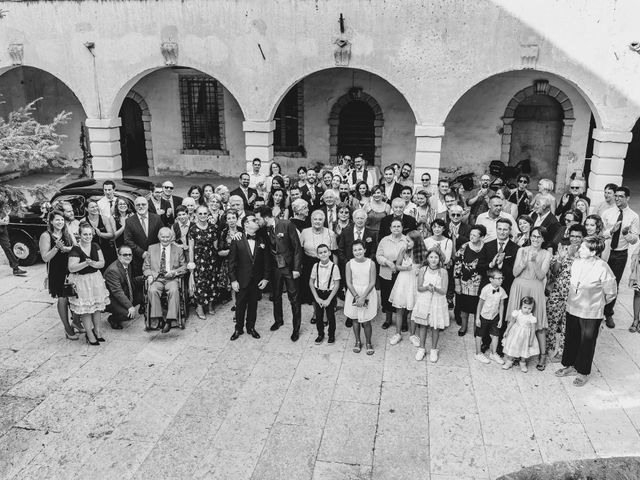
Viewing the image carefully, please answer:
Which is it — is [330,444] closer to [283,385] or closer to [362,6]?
[283,385]

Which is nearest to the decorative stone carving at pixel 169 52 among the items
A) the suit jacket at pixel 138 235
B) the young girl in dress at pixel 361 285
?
the suit jacket at pixel 138 235

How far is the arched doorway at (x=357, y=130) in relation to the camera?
16422 mm

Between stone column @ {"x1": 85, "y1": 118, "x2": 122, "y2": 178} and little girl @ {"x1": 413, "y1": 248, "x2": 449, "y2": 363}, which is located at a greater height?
stone column @ {"x1": 85, "y1": 118, "x2": 122, "y2": 178}

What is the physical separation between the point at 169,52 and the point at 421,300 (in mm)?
8922

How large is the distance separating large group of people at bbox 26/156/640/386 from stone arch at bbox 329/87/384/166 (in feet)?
24.3

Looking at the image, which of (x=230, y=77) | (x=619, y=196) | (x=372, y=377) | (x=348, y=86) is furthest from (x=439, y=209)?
(x=348, y=86)

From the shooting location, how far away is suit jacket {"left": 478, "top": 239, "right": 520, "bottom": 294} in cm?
718

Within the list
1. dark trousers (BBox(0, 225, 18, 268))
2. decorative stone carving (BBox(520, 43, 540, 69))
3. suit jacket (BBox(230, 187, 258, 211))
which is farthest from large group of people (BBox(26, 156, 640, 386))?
decorative stone carving (BBox(520, 43, 540, 69))

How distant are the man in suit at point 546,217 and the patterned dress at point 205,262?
4713 mm

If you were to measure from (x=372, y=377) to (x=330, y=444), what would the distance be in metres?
1.37

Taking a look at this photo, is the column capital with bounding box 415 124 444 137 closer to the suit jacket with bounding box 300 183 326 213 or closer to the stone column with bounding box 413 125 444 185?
the stone column with bounding box 413 125 444 185

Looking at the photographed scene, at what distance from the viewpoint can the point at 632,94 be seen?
11352 millimetres

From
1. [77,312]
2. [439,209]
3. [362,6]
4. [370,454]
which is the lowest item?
[370,454]

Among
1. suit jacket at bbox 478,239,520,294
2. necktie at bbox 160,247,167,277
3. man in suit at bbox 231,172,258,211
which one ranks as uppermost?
man in suit at bbox 231,172,258,211
